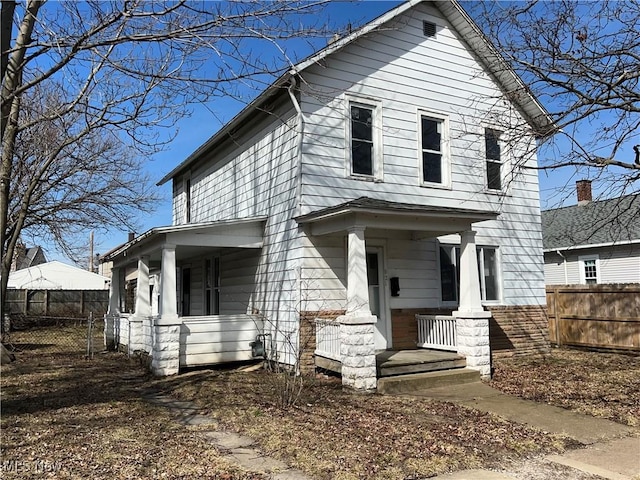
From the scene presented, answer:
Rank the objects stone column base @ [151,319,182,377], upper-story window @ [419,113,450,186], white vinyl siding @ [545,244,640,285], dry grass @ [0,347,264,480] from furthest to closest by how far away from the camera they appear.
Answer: white vinyl siding @ [545,244,640,285] < upper-story window @ [419,113,450,186] < stone column base @ [151,319,182,377] < dry grass @ [0,347,264,480]

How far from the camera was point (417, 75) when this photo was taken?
1159cm

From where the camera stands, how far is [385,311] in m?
10.8

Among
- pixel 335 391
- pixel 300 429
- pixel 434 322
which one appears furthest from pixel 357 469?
pixel 434 322

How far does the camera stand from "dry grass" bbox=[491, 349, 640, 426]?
7.63 m

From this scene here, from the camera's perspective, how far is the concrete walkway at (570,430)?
16.7ft

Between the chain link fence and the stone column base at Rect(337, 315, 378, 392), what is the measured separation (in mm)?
7685

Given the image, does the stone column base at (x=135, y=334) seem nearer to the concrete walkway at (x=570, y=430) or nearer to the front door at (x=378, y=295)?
the front door at (x=378, y=295)

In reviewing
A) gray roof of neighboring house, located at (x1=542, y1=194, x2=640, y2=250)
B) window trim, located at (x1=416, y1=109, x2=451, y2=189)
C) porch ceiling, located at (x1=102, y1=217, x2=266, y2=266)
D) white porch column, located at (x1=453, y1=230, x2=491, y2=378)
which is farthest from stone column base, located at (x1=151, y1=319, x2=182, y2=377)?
gray roof of neighboring house, located at (x1=542, y1=194, x2=640, y2=250)

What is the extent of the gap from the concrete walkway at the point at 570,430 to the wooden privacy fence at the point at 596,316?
19.9ft

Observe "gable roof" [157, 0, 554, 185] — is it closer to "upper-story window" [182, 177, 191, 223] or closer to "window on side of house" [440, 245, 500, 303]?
"upper-story window" [182, 177, 191, 223]

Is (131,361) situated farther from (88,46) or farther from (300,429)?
(88,46)

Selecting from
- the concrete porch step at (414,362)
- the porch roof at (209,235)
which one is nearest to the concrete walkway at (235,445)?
the concrete porch step at (414,362)

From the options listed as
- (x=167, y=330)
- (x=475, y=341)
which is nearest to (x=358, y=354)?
→ (x=475, y=341)

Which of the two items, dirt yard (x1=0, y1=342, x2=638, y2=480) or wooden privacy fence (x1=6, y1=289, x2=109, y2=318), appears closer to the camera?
dirt yard (x1=0, y1=342, x2=638, y2=480)
